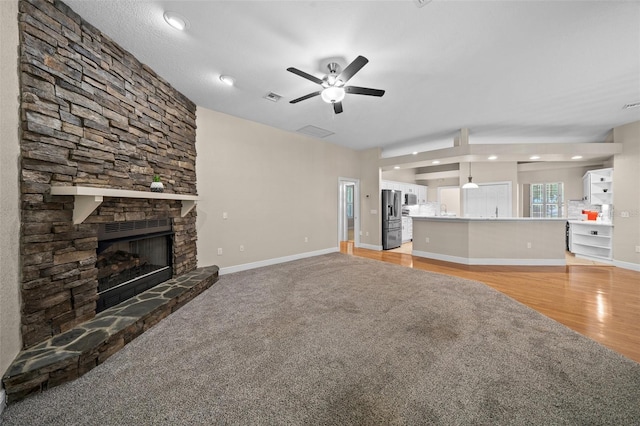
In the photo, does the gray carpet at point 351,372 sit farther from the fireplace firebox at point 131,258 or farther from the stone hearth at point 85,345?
the fireplace firebox at point 131,258

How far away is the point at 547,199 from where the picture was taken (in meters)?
7.60

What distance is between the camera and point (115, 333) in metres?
1.91

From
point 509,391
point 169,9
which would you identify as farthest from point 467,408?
point 169,9

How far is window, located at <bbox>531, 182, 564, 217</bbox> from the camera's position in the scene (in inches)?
290

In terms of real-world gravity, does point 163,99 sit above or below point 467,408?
above

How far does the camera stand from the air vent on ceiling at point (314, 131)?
4898 mm

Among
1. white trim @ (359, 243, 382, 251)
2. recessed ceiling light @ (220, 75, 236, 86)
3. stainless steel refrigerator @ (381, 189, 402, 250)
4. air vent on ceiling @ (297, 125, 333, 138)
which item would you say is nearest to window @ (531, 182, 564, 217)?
stainless steel refrigerator @ (381, 189, 402, 250)

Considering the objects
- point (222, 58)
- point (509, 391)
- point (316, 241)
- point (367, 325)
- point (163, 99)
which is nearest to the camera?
point (509, 391)

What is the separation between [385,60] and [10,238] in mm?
3623

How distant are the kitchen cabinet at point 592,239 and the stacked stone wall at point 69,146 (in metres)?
8.81

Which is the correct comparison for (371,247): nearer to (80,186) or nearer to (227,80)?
(227,80)

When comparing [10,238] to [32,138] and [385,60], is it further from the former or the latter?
[385,60]

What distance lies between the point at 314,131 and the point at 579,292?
5220mm

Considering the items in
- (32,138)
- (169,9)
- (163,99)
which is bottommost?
(32,138)
